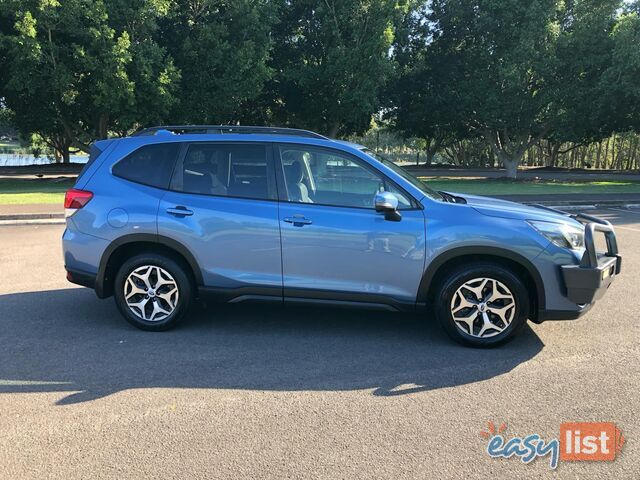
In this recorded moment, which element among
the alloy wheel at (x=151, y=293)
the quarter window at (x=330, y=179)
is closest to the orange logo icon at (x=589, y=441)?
the quarter window at (x=330, y=179)

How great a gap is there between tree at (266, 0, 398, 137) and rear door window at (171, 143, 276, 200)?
2416 centimetres

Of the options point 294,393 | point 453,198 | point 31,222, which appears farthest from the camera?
point 31,222

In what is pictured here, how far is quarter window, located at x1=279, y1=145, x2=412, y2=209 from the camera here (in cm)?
458

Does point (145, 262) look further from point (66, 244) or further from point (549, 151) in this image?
point (549, 151)

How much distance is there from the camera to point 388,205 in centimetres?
430

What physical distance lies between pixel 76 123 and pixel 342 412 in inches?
1217

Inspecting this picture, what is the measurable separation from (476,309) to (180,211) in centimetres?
273

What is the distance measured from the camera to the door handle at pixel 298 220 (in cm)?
454

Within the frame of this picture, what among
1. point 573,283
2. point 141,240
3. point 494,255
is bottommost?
point 573,283

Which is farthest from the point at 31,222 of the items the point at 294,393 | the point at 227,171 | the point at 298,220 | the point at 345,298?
the point at 294,393

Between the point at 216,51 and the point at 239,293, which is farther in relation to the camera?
the point at 216,51

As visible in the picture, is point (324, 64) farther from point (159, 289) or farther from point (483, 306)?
point (483, 306)

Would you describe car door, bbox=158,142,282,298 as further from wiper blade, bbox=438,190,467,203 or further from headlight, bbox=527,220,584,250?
headlight, bbox=527,220,584,250

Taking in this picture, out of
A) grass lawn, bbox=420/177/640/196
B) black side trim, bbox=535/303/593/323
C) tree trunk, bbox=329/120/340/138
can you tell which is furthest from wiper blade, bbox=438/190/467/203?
tree trunk, bbox=329/120/340/138
